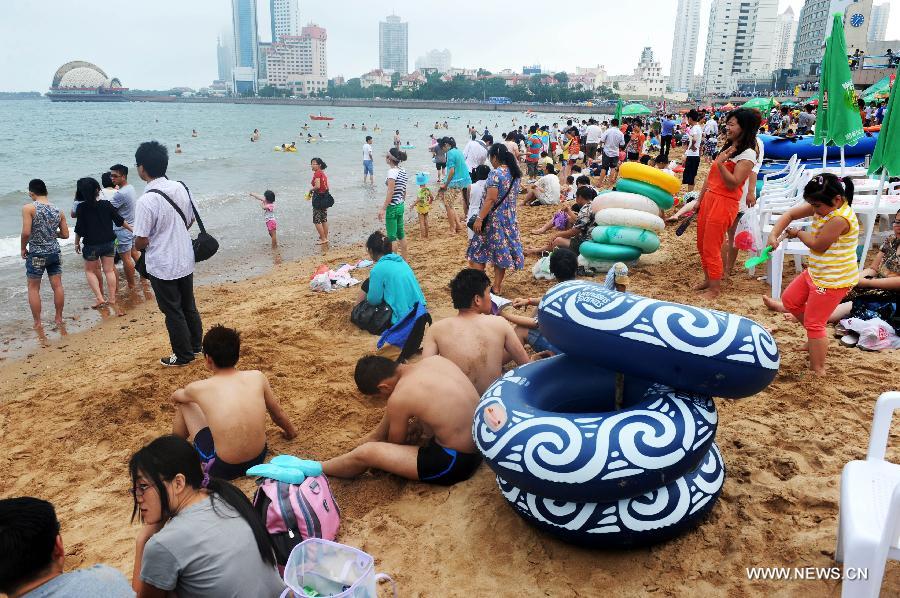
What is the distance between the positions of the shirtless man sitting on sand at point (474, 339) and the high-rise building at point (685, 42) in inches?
7304

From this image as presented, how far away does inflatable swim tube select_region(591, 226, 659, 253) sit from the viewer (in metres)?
6.83

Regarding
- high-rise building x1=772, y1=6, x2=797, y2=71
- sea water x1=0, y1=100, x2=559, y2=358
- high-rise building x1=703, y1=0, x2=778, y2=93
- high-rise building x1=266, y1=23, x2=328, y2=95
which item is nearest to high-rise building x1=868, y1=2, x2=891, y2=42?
high-rise building x1=772, y1=6, x2=797, y2=71

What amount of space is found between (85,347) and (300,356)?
286cm

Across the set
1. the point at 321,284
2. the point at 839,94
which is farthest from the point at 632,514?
the point at 839,94

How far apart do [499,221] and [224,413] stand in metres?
3.53

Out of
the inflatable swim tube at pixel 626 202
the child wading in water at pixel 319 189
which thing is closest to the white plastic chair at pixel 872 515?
the inflatable swim tube at pixel 626 202

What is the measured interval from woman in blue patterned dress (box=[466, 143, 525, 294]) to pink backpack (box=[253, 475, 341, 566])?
12.2ft

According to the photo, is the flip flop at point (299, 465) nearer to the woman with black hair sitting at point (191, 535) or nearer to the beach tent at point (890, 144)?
the woman with black hair sitting at point (191, 535)

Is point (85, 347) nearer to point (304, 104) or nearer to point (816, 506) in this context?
point (816, 506)

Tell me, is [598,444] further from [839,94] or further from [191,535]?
[839,94]

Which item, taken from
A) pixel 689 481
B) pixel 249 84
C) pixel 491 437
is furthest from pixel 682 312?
pixel 249 84

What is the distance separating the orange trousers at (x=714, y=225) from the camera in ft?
17.4

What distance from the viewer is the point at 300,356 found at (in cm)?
554

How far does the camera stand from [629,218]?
680 centimetres
